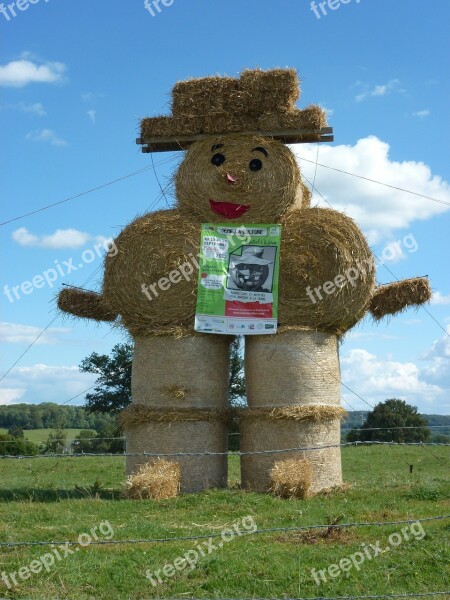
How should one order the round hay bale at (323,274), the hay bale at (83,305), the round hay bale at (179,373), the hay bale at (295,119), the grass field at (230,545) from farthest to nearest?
the hay bale at (83,305), the hay bale at (295,119), the round hay bale at (323,274), the round hay bale at (179,373), the grass field at (230,545)

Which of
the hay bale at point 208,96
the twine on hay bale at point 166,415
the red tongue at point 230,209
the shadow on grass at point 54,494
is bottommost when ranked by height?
the shadow on grass at point 54,494

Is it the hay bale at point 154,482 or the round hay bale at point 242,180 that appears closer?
the hay bale at point 154,482

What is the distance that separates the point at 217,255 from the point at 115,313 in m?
1.62

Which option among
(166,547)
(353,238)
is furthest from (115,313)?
(166,547)

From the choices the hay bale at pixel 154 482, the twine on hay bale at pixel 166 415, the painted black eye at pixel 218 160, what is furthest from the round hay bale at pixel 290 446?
the painted black eye at pixel 218 160

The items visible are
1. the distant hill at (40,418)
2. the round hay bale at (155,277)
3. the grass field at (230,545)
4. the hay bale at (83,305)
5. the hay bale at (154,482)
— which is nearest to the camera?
the grass field at (230,545)

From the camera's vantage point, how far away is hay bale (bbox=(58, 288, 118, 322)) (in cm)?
1122

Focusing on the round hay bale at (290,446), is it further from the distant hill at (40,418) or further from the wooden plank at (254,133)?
the distant hill at (40,418)

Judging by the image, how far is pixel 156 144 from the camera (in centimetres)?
1128

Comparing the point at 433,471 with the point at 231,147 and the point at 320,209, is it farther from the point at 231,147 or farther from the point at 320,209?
the point at 231,147

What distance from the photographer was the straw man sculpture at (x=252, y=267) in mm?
9945

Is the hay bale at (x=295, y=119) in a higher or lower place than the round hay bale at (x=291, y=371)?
higher

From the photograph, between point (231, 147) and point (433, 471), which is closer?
point (231, 147)

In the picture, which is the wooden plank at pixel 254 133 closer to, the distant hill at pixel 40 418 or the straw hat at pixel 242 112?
the straw hat at pixel 242 112
